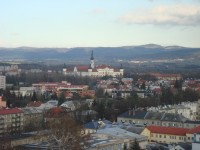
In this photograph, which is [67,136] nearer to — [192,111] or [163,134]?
[163,134]

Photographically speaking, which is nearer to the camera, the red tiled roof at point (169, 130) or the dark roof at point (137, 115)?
the red tiled roof at point (169, 130)

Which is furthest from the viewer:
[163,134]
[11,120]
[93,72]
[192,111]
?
[93,72]

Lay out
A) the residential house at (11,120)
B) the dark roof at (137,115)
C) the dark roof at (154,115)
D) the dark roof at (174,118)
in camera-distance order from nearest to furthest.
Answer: the dark roof at (174,118), the residential house at (11,120), the dark roof at (154,115), the dark roof at (137,115)

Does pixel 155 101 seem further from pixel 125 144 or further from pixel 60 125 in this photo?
pixel 60 125

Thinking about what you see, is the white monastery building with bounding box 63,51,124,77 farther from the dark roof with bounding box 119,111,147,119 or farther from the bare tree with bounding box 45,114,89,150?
the bare tree with bounding box 45,114,89,150

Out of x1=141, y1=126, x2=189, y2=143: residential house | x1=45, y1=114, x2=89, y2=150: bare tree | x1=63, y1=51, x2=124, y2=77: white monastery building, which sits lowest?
x1=63, y1=51, x2=124, y2=77: white monastery building

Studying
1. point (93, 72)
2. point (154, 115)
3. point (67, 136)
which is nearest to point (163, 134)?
point (154, 115)

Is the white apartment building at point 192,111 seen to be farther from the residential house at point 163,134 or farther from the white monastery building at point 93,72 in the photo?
the white monastery building at point 93,72

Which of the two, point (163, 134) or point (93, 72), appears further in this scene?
point (93, 72)

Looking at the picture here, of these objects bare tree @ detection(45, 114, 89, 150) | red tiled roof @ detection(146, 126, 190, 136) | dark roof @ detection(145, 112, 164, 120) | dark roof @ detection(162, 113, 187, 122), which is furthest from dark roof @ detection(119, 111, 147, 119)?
bare tree @ detection(45, 114, 89, 150)

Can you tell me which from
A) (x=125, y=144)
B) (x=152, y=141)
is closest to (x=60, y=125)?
(x=125, y=144)

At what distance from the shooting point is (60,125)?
15.5 meters

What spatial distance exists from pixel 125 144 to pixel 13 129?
968cm

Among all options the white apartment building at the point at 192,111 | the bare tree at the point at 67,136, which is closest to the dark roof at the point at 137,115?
the white apartment building at the point at 192,111
